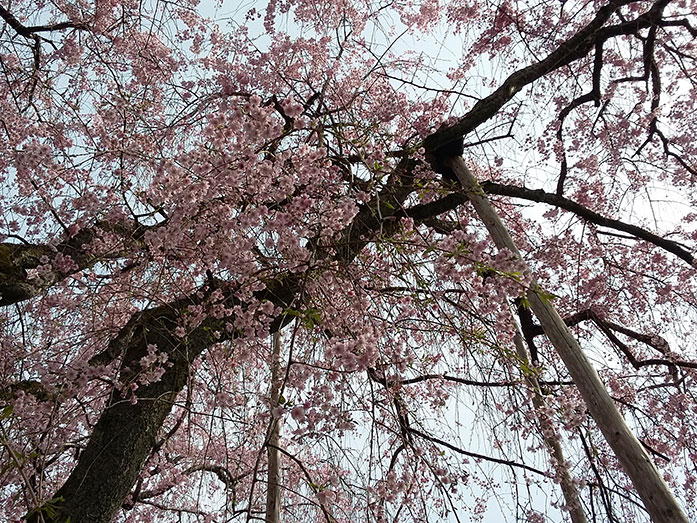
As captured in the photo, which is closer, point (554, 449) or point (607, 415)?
point (607, 415)

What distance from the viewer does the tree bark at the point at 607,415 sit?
1629mm

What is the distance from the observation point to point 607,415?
6.21ft

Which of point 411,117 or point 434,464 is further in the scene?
point 411,117

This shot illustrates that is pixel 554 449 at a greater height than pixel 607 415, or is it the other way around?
pixel 554 449

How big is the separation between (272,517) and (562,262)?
10.4 feet

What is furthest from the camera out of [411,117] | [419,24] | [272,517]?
[419,24]

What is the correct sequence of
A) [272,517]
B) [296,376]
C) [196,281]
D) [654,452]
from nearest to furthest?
[296,376] → [196,281] → [272,517] → [654,452]

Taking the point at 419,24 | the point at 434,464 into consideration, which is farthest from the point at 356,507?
the point at 419,24

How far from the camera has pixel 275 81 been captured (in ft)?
11.5

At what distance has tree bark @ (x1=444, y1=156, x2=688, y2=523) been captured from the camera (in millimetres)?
1629

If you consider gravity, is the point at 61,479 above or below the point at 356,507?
above

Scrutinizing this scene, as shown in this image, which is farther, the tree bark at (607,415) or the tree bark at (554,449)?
the tree bark at (554,449)

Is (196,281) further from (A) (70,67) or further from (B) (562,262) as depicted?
(B) (562,262)

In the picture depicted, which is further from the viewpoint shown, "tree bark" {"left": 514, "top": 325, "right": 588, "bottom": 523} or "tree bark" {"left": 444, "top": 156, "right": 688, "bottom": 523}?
"tree bark" {"left": 514, "top": 325, "right": 588, "bottom": 523}
